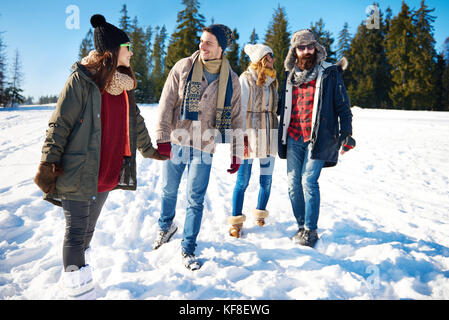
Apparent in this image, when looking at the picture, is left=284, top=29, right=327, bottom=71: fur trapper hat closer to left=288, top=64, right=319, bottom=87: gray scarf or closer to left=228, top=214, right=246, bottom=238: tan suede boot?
left=288, top=64, right=319, bottom=87: gray scarf

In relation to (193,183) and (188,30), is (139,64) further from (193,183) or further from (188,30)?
(193,183)

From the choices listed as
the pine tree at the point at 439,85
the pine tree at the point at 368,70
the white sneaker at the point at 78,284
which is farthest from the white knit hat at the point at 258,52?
the pine tree at the point at 439,85

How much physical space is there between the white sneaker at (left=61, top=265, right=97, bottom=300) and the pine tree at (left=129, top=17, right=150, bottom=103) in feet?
106

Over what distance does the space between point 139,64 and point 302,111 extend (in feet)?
119

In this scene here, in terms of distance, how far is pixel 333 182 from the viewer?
585 cm

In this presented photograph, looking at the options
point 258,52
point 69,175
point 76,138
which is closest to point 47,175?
point 69,175

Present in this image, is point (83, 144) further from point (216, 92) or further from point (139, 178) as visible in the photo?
point (139, 178)

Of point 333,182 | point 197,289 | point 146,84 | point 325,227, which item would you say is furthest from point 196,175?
point 146,84

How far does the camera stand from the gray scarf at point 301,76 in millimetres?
2969

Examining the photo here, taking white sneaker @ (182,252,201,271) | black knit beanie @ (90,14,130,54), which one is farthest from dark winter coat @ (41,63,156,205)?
white sneaker @ (182,252,201,271)

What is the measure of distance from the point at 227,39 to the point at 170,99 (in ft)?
2.84

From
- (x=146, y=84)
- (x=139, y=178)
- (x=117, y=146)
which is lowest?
(x=139, y=178)

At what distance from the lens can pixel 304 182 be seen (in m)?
3.06

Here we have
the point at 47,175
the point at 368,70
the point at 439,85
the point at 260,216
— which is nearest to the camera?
the point at 47,175
